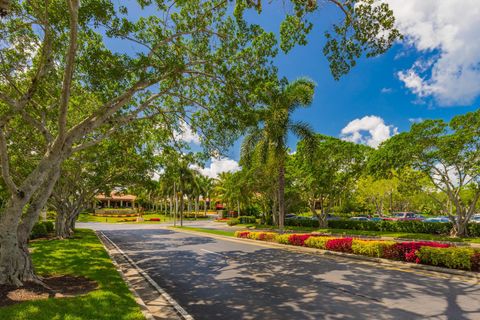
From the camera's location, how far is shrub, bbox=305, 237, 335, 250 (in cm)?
1708

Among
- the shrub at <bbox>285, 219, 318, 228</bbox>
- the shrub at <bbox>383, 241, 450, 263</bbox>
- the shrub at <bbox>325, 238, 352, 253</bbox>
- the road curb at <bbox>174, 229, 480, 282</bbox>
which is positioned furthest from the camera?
the shrub at <bbox>285, 219, 318, 228</bbox>

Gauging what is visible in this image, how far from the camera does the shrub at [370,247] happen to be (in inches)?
542

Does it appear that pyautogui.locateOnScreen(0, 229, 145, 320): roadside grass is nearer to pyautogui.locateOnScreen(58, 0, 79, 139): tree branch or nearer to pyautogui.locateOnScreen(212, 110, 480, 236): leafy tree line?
pyautogui.locateOnScreen(58, 0, 79, 139): tree branch

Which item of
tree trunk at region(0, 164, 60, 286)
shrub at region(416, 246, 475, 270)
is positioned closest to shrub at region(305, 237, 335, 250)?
shrub at region(416, 246, 475, 270)

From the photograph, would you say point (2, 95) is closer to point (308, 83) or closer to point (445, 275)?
point (445, 275)

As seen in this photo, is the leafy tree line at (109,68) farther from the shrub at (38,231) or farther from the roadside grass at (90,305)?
the shrub at (38,231)

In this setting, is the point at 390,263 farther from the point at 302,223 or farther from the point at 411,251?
the point at 302,223

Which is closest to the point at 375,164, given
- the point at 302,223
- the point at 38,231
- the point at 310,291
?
the point at 302,223

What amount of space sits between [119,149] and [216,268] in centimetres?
1139

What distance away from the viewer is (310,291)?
8828 mm

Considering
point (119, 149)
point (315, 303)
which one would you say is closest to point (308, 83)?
point (119, 149)

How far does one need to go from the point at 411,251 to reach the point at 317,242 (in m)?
5.66

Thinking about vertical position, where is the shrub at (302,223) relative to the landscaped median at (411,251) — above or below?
below

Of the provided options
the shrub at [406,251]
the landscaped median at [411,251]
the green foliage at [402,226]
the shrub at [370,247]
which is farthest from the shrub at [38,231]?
the green foliage at [402,226]
